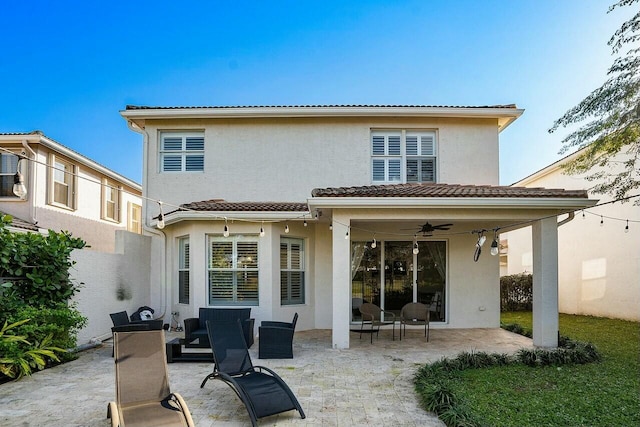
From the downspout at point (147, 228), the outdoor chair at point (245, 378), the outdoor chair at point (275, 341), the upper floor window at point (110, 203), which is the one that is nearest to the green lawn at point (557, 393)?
the outdoor chair at point (245, 378)

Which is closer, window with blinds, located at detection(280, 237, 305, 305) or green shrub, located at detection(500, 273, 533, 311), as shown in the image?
window with blinds, located at detection(280, 237, 305, 305)

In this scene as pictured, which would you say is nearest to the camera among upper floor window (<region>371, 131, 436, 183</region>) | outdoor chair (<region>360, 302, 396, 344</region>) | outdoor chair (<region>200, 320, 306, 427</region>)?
outdoor chair (<region>200, 320, 306, 427</region>)

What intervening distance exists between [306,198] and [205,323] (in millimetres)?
4511

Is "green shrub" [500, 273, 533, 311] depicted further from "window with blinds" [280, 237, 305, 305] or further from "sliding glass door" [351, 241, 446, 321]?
"window with blinds" [280, 237, 305, 305]

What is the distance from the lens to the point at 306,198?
38.4ft

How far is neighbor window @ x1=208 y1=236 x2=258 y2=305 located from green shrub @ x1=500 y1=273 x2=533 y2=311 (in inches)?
467

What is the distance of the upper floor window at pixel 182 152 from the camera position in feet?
42.5

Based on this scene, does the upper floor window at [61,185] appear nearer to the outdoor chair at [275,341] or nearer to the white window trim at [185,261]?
the white window trim at [185,261]

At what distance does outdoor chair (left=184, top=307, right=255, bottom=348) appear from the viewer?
29.4ft

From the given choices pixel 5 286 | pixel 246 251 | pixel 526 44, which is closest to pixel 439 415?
pixel 246 251

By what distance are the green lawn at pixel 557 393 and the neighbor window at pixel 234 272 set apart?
5.97 m

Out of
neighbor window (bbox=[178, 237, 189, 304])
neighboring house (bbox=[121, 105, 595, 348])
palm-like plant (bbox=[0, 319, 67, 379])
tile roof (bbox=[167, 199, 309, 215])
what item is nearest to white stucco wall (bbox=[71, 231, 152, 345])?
neighboring house (bbox=[121, 105, 595, 348])

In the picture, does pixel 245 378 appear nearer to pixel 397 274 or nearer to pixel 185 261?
pixel 185 261

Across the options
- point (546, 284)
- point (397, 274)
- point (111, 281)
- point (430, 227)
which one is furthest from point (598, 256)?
point (111, 281)
